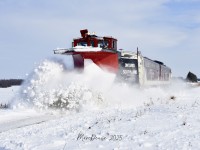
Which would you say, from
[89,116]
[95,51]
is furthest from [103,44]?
[89,116]

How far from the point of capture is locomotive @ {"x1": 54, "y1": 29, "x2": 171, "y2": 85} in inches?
650

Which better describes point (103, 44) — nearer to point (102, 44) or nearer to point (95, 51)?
point (102, 44)

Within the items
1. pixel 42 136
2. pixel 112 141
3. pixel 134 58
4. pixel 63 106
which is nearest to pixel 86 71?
pixel 63 106

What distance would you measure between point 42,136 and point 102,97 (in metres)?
8.15

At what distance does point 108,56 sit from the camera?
17156 mm

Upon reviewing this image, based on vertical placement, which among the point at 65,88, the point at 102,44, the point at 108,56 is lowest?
the point at 65,88

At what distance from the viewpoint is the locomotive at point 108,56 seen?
16516 mm

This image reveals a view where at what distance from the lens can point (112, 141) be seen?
23.8 ft

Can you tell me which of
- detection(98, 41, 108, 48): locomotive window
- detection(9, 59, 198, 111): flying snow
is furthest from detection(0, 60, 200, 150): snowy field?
detection(98, 41, 108, 48): locomotive window

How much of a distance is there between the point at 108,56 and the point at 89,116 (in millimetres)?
5186

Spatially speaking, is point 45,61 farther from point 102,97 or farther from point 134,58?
point 134,58

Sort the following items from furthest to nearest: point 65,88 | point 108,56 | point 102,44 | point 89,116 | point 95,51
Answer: point 102,44 → point 108,56 → point 95,51 → point 65,88 → point 89,116

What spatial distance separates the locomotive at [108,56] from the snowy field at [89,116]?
47 cm

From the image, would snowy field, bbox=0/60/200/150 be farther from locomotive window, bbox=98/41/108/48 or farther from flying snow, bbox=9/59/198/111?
locomotive window, bbox=98/41/108/48
